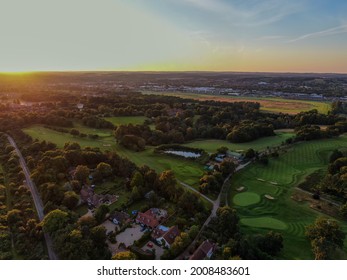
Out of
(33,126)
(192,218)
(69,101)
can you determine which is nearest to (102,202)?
(192,218)

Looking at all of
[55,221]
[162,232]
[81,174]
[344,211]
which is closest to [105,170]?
[81,174]

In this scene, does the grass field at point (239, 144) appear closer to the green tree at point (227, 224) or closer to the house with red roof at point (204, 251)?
the green tree at point (227, 224)

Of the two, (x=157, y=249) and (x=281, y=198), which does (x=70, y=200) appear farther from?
(x=281, y=198)

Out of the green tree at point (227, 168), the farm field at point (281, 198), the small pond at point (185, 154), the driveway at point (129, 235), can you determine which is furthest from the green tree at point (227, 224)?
the small pond at point (185, 154)

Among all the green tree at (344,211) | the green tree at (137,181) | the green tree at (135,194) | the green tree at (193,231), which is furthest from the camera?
the green tree at (137,181)

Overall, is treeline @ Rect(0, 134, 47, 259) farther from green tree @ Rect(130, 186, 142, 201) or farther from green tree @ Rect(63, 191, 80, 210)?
green tree @ Rect(130, 186, 142, 201)

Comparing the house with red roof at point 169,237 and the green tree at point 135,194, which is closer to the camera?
the house with red roof at point 169,237

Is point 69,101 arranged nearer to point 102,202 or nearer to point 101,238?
point 102,202
